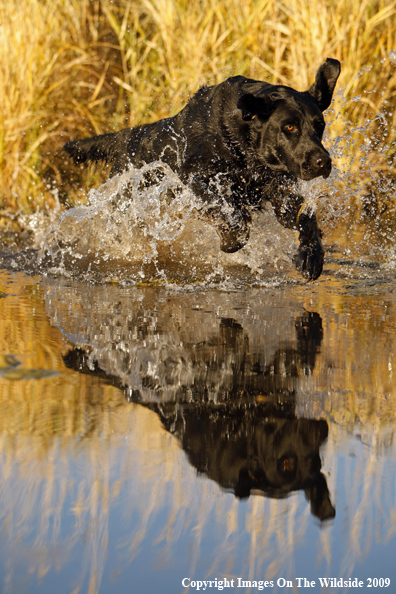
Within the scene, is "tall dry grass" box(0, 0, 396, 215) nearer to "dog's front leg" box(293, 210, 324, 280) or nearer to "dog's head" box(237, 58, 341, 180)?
"dog's head" box(237, 58, 341, 180)

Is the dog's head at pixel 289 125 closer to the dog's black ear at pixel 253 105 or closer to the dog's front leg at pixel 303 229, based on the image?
the dog's black ear at pixel 253 105

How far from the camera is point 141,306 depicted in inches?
137

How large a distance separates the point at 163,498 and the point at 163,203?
3384 mm

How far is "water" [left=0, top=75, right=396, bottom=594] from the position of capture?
134cm

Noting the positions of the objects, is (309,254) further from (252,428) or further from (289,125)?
(252,428)

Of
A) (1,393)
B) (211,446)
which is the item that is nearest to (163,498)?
(211,446)

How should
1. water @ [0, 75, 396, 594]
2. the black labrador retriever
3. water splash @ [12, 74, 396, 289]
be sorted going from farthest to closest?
water splash @ [12, 74, 396, 289] < the black labrador retriever < water @ [0, 75, 396, 594]

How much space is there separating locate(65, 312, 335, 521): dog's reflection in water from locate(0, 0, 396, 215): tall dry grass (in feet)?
13.7

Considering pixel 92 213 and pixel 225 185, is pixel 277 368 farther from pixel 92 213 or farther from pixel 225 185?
pixel 92 213

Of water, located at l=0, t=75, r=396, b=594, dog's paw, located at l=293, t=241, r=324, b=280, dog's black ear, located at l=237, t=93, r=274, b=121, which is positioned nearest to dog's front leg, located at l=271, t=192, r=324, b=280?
dog's paw, located at l=293, t=241, r=324, b=280

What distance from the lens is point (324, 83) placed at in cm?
417

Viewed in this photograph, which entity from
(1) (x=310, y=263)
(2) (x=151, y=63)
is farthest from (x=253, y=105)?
(2) (x=151, y=63)

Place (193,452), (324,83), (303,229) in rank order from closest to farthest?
(193,452)
(324,83)
(303,229)

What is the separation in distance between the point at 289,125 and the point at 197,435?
8.37ft
